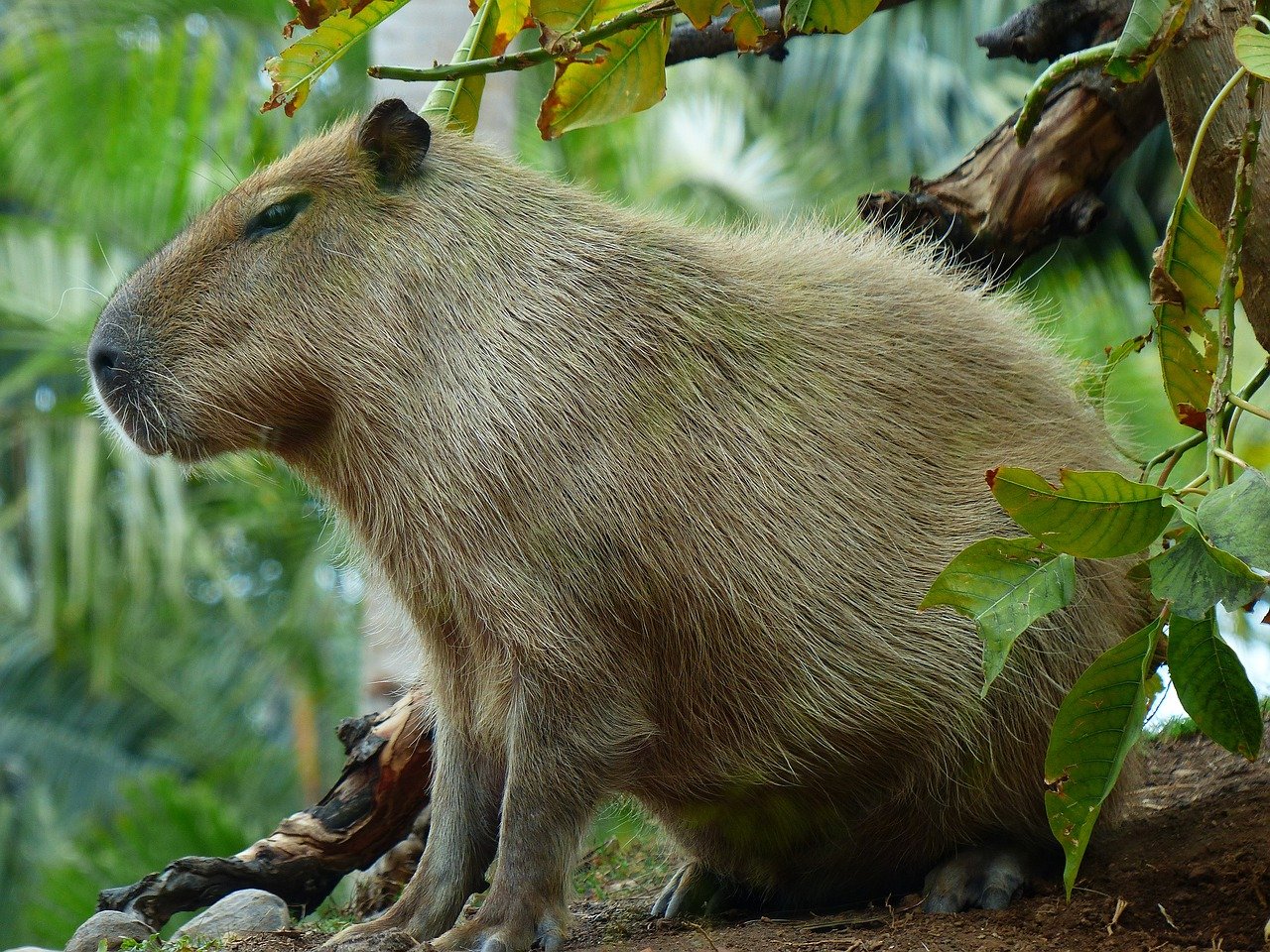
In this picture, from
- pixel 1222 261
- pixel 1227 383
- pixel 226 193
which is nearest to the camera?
pixel 1227 383

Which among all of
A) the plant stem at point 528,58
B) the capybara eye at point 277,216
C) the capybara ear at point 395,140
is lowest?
the capybara eye at point 277,216

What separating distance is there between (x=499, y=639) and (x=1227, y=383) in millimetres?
1484

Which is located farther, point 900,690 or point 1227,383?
point 900,690

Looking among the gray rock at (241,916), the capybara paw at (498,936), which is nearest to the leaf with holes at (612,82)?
the capybara paw at (498,936)

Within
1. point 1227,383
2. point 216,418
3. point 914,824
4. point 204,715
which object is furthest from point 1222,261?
point 204,715

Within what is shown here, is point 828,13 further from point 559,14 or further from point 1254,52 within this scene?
point 1254,52

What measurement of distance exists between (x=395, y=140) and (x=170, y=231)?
7.34 metres

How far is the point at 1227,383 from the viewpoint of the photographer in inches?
87.4

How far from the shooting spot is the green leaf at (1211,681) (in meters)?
2.15

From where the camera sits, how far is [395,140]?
3.04m

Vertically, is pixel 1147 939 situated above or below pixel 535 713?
below

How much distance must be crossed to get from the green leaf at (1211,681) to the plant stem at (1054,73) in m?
1.04

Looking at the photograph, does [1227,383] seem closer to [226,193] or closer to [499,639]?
[499,639]

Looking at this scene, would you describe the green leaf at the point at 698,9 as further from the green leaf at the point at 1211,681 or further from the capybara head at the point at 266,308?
the green leaf at the point at 1211,681
